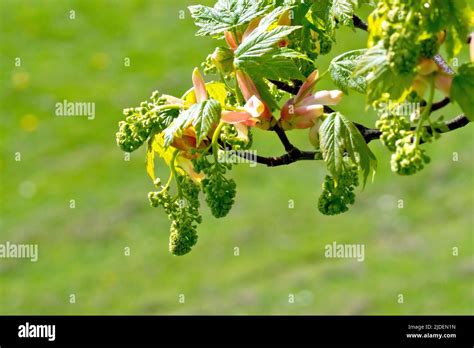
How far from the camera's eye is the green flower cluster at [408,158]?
2.04 metres

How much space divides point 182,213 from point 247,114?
0.35 metres

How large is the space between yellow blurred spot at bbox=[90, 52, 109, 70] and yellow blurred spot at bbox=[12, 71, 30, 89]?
1564mm

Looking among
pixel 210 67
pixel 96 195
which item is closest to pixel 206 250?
pixel 96 195

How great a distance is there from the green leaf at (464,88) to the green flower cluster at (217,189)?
0.62 metres

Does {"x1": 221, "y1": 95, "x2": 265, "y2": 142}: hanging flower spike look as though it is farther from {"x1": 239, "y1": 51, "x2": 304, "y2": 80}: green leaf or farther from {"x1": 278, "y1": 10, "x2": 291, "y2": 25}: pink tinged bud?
{"x1": 278, "y1": 10, "x2": 291, "y2": 25}: pink tinged bud

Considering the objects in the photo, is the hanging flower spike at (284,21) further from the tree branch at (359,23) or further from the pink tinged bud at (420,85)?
the pink tinged bud at (420,85)

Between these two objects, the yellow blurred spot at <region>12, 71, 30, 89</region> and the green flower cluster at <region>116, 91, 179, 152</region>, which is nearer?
the green flower cluster at <region>116, 91, 179, 152</region>

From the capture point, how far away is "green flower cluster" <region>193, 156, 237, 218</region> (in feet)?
7.93

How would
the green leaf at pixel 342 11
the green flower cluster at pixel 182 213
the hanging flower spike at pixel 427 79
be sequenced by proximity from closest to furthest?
the hanging flower spike at pixel 427 79 → the green flower cluster at pixel 182 213 → the green leaf at pixel 342 11

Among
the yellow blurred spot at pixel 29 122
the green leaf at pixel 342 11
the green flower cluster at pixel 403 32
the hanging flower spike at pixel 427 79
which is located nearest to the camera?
the green flower cluster at pixel 403 32

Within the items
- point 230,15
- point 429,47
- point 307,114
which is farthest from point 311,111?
point 429,47

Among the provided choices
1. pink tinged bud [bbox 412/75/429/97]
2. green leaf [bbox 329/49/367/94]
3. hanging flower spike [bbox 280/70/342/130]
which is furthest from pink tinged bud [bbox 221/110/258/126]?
pink tinged bud [bbox 412/75/429/97]

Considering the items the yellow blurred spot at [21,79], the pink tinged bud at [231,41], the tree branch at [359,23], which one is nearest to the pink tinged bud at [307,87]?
the pink tinged bud at [231,41]
